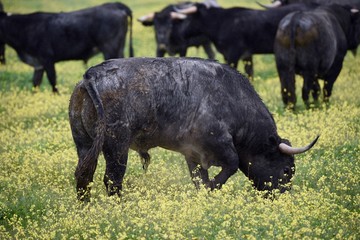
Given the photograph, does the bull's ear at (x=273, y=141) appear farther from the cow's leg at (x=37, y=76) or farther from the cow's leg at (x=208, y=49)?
the cow's leg at (x=208, y=49)

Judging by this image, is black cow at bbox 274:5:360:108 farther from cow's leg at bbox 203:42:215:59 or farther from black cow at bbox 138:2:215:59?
cow's leg at bbox 203:42:215:59

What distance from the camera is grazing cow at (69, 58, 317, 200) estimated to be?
983cm

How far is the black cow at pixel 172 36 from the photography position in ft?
76.8

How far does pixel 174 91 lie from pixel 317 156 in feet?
10.8

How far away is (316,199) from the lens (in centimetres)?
970

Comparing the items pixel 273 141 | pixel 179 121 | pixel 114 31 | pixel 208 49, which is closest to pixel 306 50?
pixel 273 141

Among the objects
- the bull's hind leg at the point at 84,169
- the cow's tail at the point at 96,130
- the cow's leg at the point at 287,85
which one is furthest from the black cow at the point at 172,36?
the cow's tail at the point at 96,130

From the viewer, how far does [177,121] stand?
10312 millimetres

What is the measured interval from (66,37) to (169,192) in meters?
12.0

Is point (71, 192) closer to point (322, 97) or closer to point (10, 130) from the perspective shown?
point (10, 130)

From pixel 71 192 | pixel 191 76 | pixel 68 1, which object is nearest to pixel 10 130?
pixel 71 192

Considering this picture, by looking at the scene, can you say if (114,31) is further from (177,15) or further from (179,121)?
(179,121)

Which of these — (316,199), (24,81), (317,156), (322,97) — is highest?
(316,199)

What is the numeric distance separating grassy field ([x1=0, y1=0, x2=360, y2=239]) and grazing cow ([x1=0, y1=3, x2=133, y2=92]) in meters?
2.16
